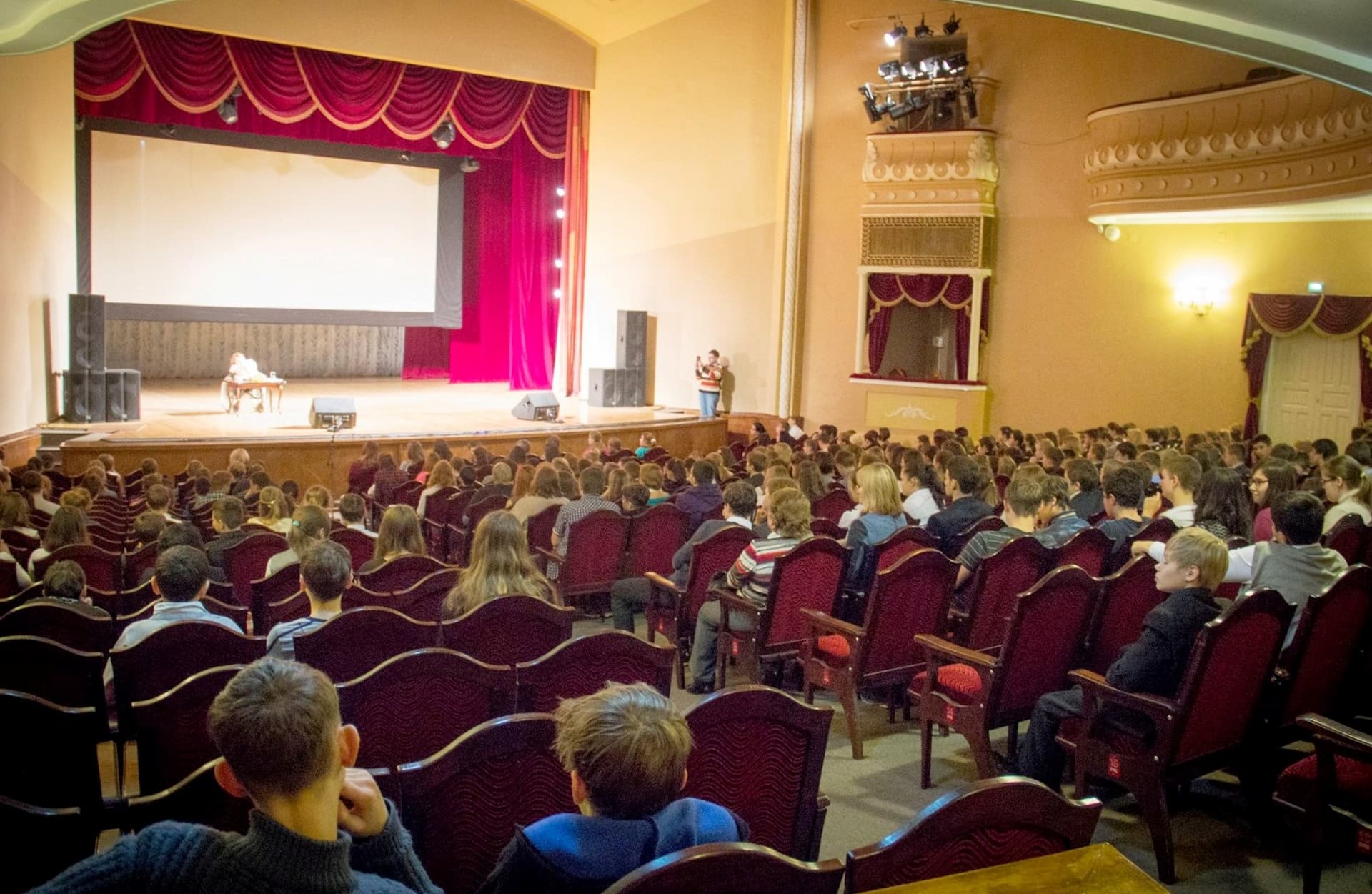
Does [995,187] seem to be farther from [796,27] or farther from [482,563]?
[482,563]

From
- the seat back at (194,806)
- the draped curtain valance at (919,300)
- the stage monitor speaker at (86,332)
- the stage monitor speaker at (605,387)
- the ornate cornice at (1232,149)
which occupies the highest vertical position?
the ornate cornice at (1232,149)

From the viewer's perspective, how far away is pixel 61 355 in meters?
13.2

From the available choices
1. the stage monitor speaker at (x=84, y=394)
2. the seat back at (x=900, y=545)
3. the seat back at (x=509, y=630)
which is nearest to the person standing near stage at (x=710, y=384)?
the stage monitor speaker at (x=84, y=394)

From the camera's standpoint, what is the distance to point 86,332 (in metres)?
12.8

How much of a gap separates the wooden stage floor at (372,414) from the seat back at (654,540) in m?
6.28

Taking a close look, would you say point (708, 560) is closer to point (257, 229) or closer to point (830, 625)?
point (830, 625)

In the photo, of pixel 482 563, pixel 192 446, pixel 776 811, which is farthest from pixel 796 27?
pixel 776 811

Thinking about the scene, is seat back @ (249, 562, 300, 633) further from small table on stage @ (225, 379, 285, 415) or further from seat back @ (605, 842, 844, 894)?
small table on stage @ (225, 379, 285, 415)

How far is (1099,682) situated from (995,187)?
1110 centimetres

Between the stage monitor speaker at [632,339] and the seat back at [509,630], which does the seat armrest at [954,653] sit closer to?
the seat back at [509,630]

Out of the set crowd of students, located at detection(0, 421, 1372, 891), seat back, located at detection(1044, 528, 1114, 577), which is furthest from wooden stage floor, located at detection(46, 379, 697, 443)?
seat back, located at detection(1044, 528, 1114, 577)

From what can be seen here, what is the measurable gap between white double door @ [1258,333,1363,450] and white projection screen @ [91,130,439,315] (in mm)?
12356

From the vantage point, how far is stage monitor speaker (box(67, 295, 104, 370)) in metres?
12.7

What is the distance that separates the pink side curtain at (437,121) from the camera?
14.0m
